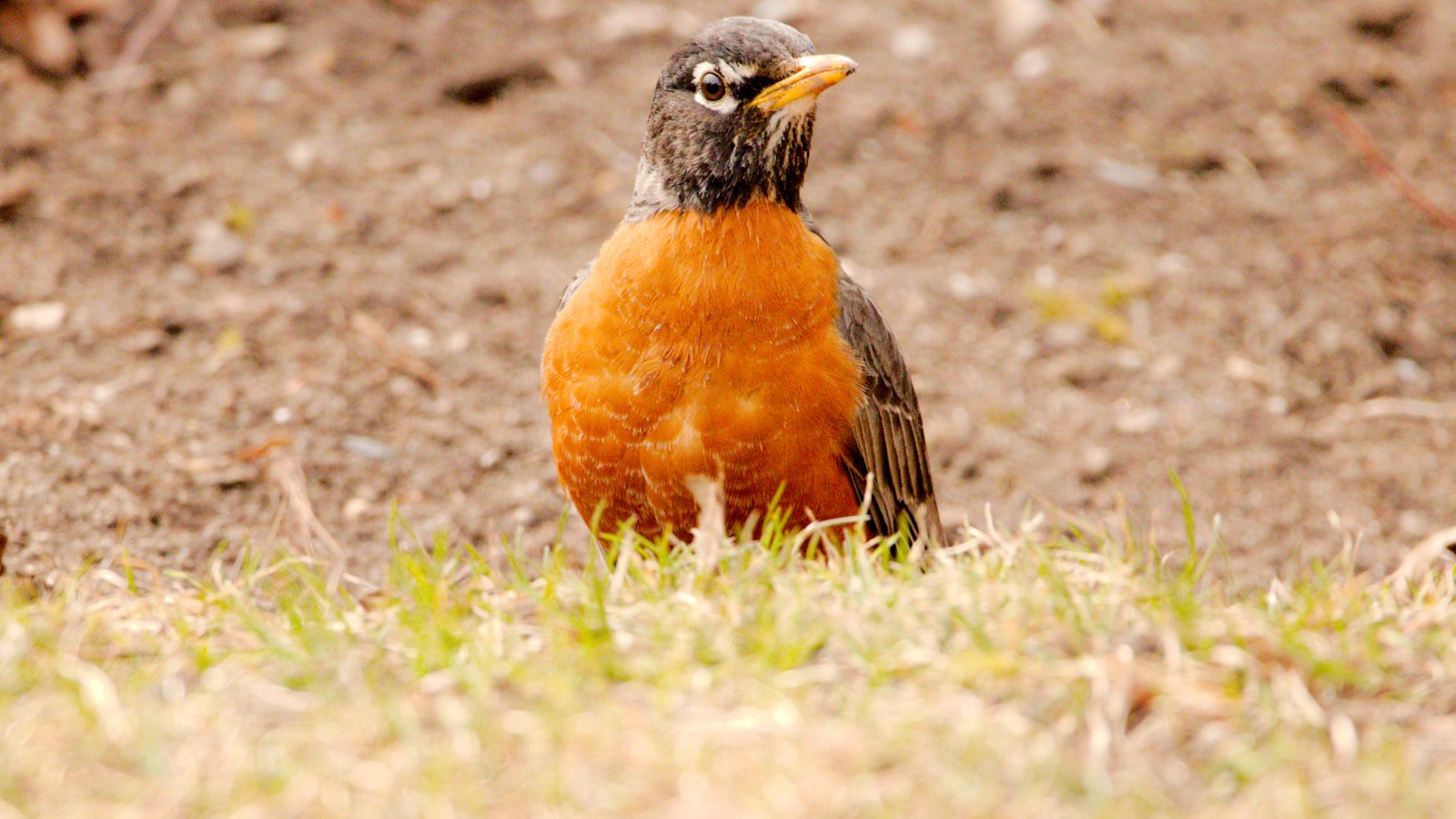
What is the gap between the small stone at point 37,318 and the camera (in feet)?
19.2

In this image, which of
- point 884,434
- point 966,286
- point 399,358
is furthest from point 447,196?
point 884,434

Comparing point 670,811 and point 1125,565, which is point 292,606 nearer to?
point 670,811

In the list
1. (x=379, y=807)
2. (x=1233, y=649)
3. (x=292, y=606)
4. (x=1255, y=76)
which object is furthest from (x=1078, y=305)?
(x=379, y=807)

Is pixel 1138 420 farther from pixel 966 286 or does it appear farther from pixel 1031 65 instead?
pixel 1031 65

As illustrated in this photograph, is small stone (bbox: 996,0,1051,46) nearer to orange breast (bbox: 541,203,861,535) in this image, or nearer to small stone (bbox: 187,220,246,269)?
small stone (bbox: 187,220,246,269)

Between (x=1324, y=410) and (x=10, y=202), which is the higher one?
(x=10, y=202)

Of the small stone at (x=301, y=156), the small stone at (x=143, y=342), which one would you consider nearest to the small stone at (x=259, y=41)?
the small stone at (x=301, y=156)

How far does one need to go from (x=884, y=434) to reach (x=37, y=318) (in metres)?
3.45

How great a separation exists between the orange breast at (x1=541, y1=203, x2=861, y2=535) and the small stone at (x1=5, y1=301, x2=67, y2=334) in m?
2.58

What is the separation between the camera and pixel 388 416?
5.79m

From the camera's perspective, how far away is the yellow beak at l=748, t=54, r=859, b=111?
13.6ft

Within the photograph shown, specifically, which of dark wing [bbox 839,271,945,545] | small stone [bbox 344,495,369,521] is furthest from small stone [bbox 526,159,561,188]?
dark wing [bbox 839,271,945,545]

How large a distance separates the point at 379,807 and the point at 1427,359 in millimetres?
5493

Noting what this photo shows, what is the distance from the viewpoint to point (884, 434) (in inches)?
186
